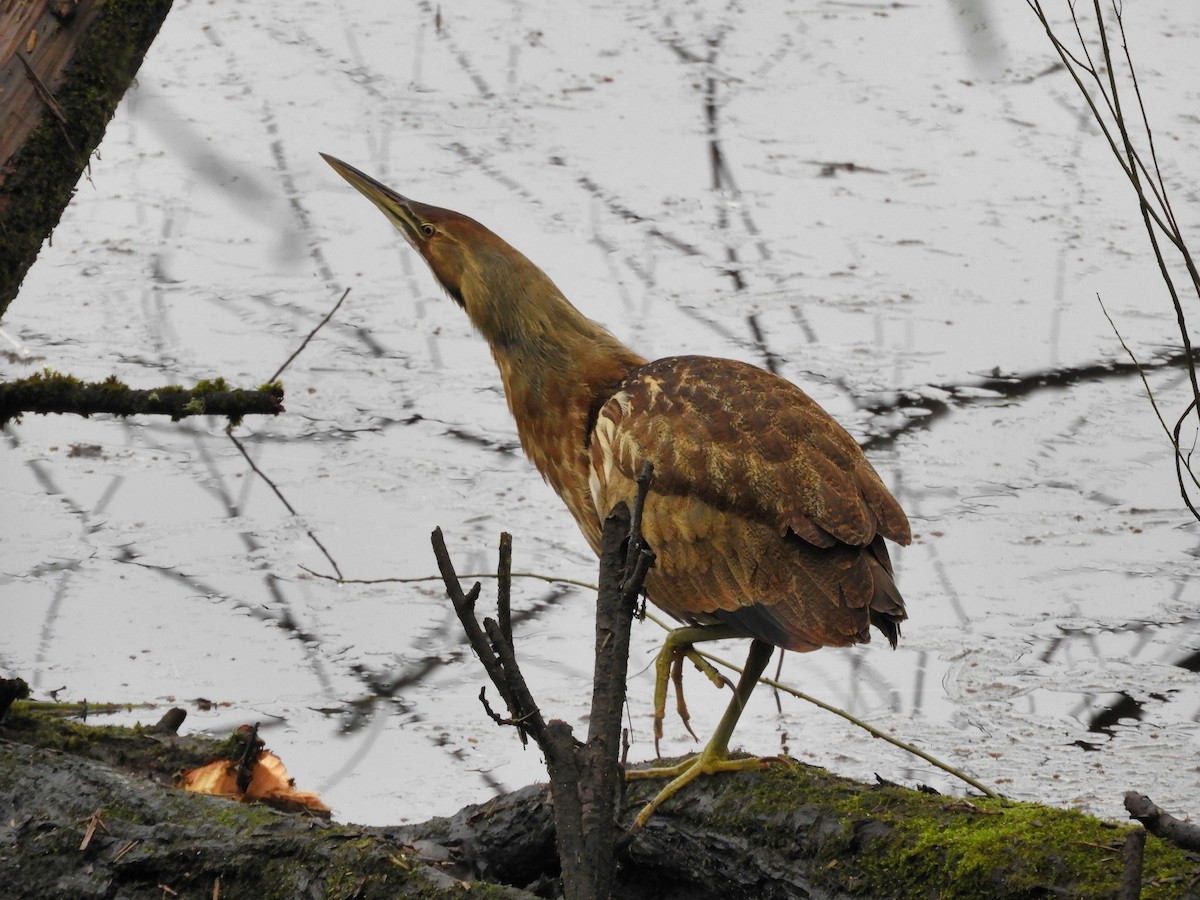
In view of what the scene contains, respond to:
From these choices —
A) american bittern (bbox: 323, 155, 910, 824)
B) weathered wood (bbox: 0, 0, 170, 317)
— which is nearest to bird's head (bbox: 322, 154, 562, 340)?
american bittern (bbox: 323, 155, 910, 824)

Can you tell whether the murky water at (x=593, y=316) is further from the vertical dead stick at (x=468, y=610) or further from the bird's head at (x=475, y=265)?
the vertical dead stick at (x=468, y=610)

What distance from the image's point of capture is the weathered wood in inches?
67.9

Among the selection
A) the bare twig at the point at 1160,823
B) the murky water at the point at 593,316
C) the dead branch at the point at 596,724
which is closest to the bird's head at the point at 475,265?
the murky water at the point at 593,316

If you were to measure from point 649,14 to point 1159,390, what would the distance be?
7.16ft

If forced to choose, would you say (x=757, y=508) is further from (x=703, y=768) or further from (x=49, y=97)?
(x=49, y=97)

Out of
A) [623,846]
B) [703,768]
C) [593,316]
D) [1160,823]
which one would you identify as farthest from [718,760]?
[593,316]

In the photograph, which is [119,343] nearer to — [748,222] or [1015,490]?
[748,222]

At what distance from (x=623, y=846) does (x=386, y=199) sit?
1.14m

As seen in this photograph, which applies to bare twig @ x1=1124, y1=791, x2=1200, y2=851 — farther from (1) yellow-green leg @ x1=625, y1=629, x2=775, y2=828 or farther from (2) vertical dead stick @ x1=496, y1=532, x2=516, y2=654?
(1) yellow-green leg @ x1=625, y1=629, x2=775, y2=828

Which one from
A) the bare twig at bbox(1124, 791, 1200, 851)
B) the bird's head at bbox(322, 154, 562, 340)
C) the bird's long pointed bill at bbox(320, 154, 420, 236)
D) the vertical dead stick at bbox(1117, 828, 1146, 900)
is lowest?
the vertical dead stick at bbox(1117, 828, 1146, 900)

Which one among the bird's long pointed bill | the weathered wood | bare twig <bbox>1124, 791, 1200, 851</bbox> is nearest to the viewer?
bare twig <bbox>1124, 791, 1200, 851</bbox>

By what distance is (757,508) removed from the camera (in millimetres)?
1539

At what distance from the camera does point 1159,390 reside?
2.98m

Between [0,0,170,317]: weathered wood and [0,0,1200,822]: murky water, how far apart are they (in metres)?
0.77
